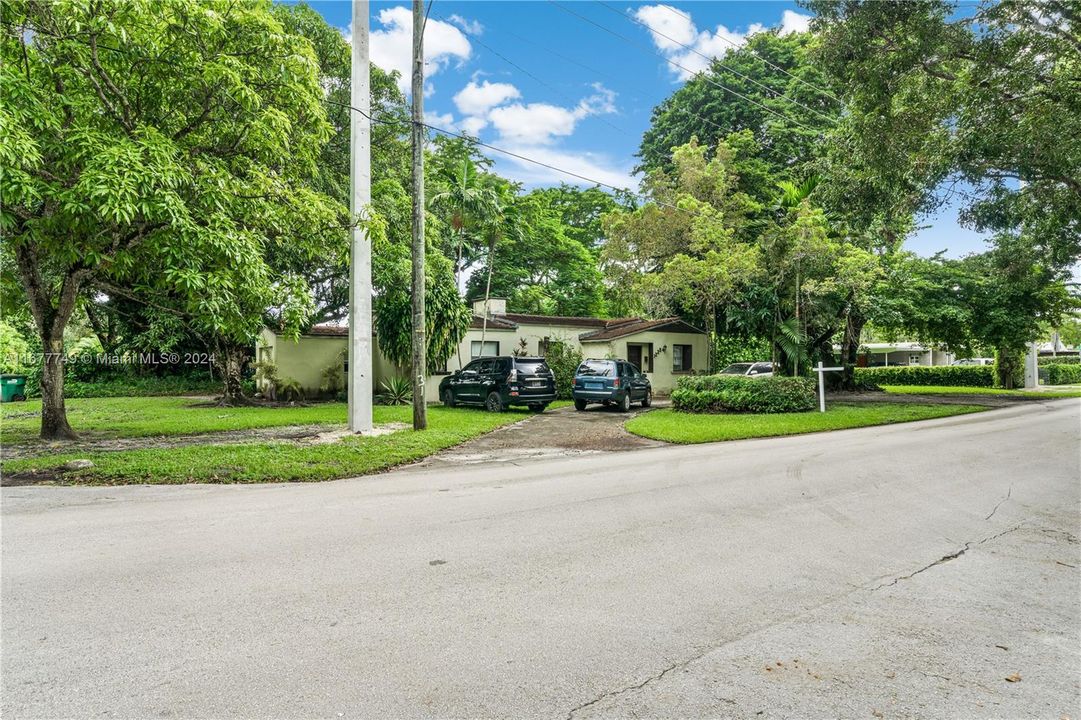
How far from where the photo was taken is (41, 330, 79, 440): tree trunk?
1161 cm

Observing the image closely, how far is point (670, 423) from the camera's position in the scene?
15266 millimetres

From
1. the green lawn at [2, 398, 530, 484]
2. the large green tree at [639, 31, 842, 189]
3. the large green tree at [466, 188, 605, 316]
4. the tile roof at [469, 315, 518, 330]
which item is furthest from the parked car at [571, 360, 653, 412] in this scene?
the large green tree at [466, 188, 605, 316]

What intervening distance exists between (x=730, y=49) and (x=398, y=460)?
32.8m

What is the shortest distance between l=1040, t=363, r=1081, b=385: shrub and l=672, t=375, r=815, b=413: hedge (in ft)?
100

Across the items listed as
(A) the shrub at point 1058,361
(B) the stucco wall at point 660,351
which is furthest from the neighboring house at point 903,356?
(B) the stucco wall at point 660,351

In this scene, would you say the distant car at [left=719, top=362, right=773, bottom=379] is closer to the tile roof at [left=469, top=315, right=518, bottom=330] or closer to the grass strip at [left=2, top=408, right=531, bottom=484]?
the tile roof at [left=469, top=315, right=518, bottom=330]

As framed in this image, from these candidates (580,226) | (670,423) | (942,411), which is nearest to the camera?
(670,423)

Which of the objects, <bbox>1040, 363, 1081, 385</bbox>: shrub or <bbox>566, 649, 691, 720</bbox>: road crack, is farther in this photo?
<bbox>1040, 363, 1081, 385</bbox>: shrub

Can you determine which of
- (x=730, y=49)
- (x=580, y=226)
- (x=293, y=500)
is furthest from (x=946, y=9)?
(x=580, y=226)

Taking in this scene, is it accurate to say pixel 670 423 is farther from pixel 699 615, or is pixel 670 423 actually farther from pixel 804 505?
pixel 699 615

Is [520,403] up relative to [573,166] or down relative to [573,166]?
down

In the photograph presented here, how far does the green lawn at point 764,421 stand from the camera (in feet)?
43.8

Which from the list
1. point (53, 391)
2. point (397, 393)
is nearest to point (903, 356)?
point (397, 393)

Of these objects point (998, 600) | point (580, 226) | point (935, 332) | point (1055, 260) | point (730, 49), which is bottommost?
point (998, 600)
